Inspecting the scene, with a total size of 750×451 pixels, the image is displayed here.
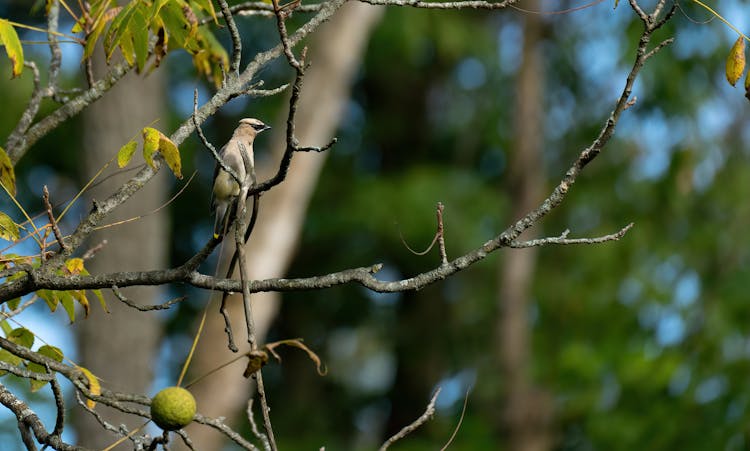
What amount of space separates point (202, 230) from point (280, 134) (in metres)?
6.91

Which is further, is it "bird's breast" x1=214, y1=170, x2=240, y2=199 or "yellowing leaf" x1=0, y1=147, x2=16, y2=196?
"bird's breast" x1=214, y1=170, x2=240, y2=199

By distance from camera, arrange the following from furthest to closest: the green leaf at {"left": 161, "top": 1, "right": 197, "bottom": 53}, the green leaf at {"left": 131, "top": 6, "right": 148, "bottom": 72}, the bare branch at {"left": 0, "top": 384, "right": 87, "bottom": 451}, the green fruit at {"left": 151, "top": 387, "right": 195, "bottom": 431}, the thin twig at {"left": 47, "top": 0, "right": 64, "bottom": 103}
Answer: the thin twig at {"left": 47, "top": 0, "right": 64, "bottom": 103} < the green leaf at {"left": 161, "top": 1, "right": 197, "bottom": 53} < the green leaf at {"left": 131, "top": 6, "right": 148, "bottom": 72} < the bare branch at {"left": 0, "top": 384, "right": 87, "bottom": 451} < the green fruit at {"left": 151, "top": 387, "right": 195, "bottom": 431}

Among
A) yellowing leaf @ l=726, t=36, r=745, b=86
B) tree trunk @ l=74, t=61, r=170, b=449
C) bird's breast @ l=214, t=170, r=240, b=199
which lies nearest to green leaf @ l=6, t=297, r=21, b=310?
bird's breast @ l=214, t=170, r=240, b=199

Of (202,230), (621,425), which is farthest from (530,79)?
(202,230)

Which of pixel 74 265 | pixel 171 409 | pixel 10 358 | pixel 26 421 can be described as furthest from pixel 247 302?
pixel 10 358

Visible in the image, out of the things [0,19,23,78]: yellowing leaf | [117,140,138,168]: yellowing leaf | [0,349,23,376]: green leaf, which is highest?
[0,19,23,78]: yellowing leaf

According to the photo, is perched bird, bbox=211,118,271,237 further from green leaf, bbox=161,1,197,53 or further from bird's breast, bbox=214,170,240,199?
green leaf, bbox=161,1,197,53

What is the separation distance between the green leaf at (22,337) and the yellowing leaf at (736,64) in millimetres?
2213

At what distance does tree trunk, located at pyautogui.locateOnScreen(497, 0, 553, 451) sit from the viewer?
11461 mm

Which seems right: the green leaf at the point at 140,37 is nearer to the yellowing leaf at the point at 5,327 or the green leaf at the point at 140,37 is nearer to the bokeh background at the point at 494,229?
the yellowing leaf at the point at 5,327

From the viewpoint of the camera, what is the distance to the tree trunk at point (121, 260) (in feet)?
31.6

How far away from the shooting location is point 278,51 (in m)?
3.29

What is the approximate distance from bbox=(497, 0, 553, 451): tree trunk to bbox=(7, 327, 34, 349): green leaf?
8.54 meters

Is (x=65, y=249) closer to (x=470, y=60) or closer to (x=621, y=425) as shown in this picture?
(x=621, y=425)
